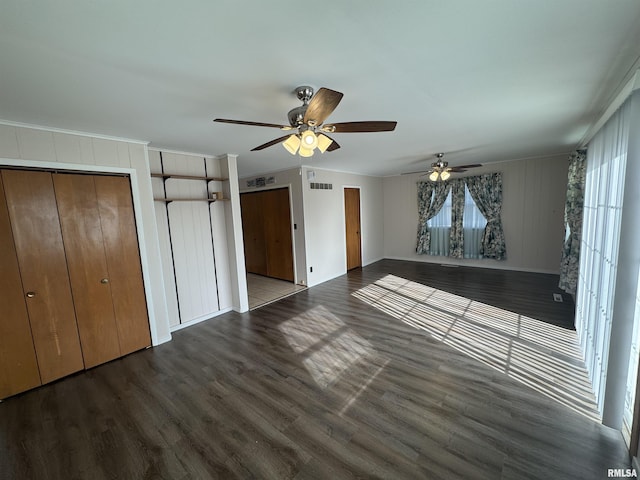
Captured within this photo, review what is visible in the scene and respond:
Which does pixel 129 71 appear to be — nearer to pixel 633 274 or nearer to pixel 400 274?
pixel 633 274

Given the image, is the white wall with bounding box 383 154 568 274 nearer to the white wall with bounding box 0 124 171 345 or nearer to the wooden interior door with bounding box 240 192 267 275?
the wooden interior door with bounding box 240 192 267 275

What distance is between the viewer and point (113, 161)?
2850 millimetres

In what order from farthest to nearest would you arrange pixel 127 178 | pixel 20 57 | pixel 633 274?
pixel 127 178 → pixel 633 274 → pixel 20 57

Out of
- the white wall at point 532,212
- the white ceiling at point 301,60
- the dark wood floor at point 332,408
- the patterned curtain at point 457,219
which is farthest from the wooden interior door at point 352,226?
the white ceiling at point 301,60

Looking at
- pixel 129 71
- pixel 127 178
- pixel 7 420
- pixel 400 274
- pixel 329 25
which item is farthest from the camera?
pixel 400 274

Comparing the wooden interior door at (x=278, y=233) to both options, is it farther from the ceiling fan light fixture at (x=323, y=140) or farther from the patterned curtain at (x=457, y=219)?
the patterned curtain at (x=457, y=219)

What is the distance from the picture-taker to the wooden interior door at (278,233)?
5.43 metres

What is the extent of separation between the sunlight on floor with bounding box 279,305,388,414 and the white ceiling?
243 centimetres

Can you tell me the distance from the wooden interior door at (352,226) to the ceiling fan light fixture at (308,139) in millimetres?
4297

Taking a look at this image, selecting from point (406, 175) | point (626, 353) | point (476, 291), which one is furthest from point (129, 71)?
point (406, 175)

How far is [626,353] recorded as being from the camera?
175 cm

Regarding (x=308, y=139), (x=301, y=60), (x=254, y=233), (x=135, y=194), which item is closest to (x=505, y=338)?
(x=308, y=139)

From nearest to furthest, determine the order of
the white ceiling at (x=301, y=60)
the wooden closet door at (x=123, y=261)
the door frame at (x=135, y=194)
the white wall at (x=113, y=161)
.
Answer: the white ceiling at (x=301, y=60), the white wall at (x=113, y=161), the door frame at (x=135, y=194), the wooden closet door at (x=123, y=261)

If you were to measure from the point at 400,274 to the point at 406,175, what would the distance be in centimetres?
281
